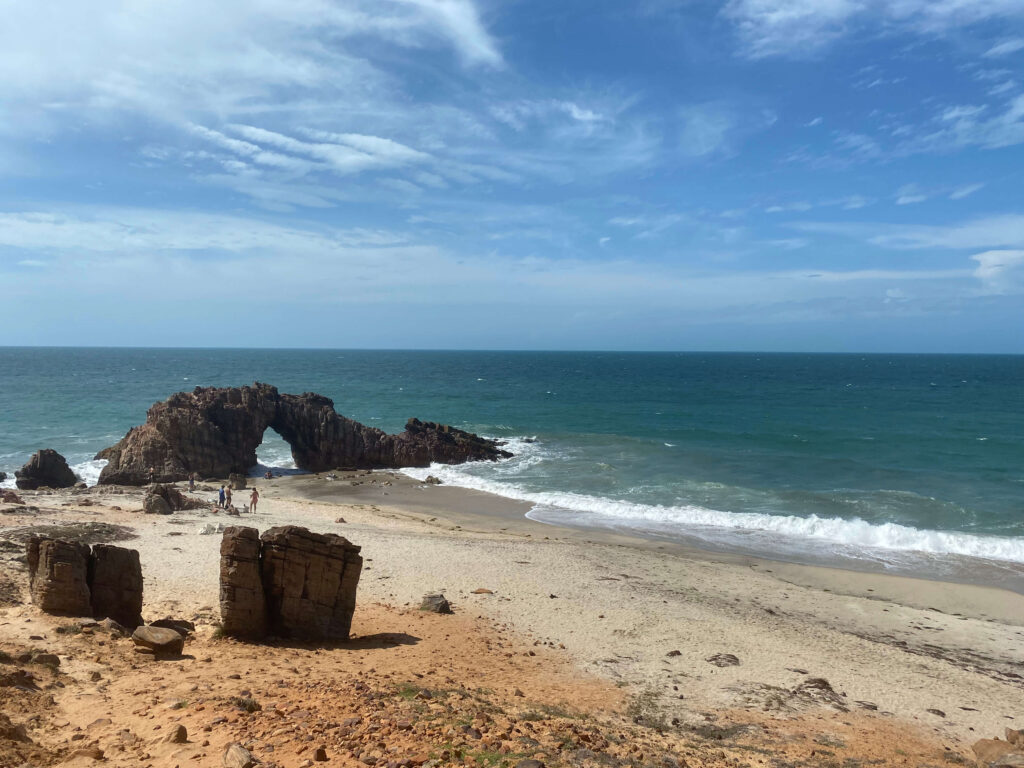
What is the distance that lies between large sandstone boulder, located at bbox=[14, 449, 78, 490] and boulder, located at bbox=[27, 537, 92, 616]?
2493 centimetres

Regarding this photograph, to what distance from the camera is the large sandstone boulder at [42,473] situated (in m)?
32.3

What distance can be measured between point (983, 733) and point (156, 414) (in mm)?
39097

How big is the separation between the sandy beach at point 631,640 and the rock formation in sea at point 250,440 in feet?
34.3

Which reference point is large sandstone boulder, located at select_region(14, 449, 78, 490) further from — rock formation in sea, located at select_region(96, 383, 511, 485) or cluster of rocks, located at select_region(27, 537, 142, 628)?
cluster of rocks, located at select_region(27, 537, 142, 628)

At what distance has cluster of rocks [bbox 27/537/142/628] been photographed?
11742mm

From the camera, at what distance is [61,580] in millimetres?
11734

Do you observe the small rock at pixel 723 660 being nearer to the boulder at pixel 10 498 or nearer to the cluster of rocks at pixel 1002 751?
the cluster of rocks at pixel 1002 751

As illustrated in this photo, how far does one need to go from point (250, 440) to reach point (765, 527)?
29.3 meters

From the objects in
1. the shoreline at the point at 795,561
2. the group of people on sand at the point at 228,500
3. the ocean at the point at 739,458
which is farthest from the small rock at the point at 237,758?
the group of people on sand at the point at 228,500

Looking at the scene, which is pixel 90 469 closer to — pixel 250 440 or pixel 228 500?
pixel 250 440

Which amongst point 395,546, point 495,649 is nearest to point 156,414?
point 395,546

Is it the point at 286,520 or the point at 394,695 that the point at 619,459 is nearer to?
the point at 286,520

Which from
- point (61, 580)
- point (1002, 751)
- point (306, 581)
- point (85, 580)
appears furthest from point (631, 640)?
point (61, 580)

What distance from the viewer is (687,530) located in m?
27.5
